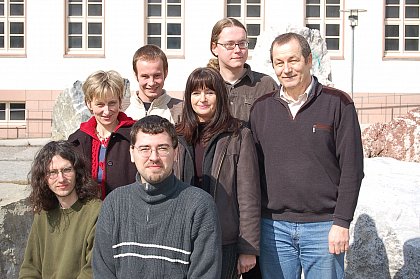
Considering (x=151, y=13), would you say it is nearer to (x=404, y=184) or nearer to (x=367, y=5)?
(x=367, y=5)

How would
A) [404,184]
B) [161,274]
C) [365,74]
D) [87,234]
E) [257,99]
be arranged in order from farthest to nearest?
[365,74], [404,184], [257,99], [87,234], [161,274]

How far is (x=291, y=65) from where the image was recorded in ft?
12.3

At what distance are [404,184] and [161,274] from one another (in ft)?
10.2

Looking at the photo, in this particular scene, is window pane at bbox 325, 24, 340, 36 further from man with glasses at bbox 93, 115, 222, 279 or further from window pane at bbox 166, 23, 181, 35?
man with glasses at bbox 93, 115, 222, 279

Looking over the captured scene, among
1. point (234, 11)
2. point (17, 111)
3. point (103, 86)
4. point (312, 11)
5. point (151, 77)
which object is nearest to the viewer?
point (103, 86)

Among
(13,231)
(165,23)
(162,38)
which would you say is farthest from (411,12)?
(13,231)

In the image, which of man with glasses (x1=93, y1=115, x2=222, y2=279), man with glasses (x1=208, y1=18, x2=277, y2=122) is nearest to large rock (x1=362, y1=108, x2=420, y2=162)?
man with glasses (x1=208, y1=18, x2=277, y2=122)

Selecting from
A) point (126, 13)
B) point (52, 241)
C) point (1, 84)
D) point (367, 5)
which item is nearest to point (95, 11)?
point (126, 13)

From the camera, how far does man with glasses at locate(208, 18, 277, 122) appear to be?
14.1 feet

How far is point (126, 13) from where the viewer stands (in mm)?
22484

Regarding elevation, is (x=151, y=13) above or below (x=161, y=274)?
above

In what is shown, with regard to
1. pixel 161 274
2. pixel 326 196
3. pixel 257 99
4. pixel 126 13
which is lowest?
pixel 161 274

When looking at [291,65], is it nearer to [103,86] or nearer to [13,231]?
[103,86]

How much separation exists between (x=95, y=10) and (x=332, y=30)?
7770mm
